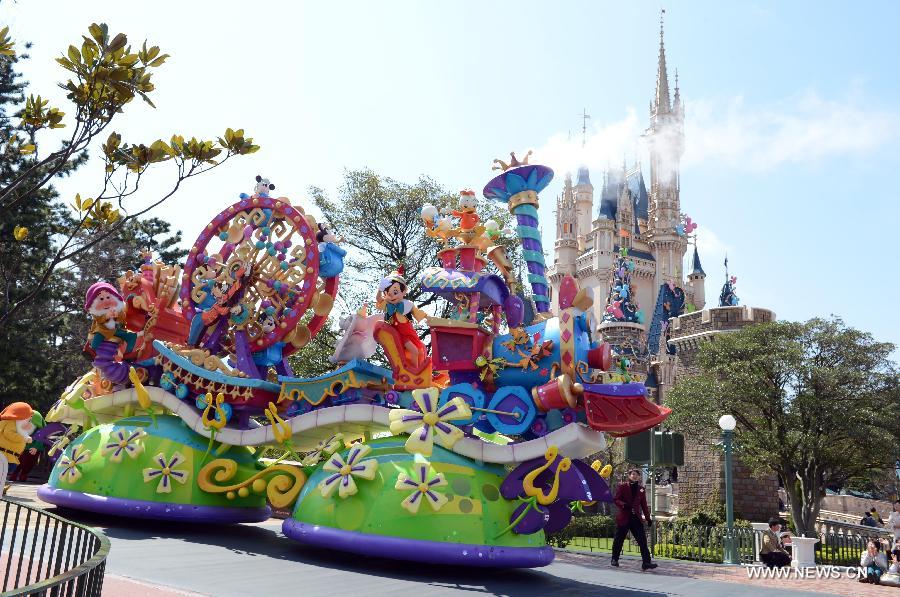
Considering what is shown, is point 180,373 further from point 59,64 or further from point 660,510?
point 660,510

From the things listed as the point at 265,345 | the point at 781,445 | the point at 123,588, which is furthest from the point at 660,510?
the point at 123,588

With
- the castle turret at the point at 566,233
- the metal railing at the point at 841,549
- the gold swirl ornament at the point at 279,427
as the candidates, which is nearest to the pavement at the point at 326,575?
the gold swirl ornament at the point at 279,427

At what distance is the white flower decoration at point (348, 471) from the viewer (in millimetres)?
9641

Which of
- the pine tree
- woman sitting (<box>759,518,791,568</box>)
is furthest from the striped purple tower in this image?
the pine tree

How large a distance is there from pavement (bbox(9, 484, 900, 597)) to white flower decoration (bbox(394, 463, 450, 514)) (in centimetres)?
86

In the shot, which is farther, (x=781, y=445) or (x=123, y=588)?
(x=781, y=445)

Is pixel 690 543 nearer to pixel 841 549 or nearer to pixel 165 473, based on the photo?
pixel 841 549

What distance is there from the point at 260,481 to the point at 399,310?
10.9 ft

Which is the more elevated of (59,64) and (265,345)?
(59,64)

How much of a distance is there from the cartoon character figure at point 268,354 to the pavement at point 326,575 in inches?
106

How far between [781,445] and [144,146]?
24770 millimetres

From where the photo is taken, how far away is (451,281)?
34.8ft

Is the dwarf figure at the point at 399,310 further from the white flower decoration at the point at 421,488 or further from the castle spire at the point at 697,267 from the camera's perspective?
the castle spire at the point at 697,267

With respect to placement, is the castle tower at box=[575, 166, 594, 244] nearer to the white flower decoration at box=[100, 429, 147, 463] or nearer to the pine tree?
the pine tree
